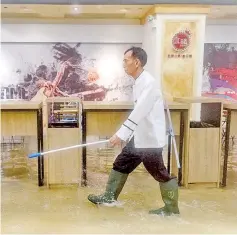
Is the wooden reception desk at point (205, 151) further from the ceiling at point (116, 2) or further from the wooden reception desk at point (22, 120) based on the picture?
the ceiling at point (116, 2)

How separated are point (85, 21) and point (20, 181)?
3.58 meters

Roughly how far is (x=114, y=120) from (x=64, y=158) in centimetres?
59

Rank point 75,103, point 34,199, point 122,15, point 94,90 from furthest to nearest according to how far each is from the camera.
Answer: point 94,90
point 122,15
point 75,103
point 34,199

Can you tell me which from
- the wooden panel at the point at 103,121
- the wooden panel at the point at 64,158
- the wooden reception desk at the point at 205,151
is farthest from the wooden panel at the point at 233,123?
the wooden panel at the point at 64,158

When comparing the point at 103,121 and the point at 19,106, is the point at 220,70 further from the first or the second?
the point at 19,106

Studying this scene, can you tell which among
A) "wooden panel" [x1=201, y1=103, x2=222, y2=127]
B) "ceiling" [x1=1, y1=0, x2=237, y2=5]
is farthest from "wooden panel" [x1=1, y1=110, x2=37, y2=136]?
"ceiling" [x1=1, y1=0, x2=237, y2=5]

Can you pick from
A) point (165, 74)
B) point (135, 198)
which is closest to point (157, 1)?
point (165, 74)

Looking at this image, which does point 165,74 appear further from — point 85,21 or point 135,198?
point 135,198

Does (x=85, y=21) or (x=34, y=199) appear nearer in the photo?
(x=34, y=199)

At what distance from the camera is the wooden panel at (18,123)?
313 cm

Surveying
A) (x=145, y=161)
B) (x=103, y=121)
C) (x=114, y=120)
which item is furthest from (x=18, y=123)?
(x=145, y=161)

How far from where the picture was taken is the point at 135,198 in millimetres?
2990

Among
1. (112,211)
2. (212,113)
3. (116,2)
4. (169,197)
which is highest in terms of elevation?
(116,2)

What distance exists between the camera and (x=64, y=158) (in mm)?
3180
